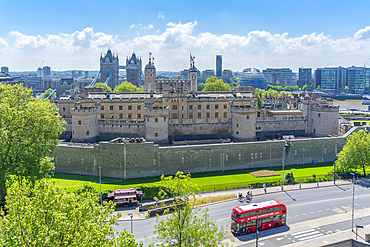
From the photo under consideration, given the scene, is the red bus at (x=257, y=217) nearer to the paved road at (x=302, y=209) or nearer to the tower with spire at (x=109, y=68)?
the paved road at (x=302, y=209)

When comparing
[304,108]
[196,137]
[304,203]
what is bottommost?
[304,203]

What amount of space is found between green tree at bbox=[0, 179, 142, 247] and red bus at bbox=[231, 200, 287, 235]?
1643cm

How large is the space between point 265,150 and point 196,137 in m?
14.9

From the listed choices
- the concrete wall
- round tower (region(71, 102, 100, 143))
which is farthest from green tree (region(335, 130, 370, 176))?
round tower (region(71, 102, 100, 143))

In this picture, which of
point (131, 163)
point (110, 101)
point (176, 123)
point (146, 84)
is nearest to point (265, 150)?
point (176, 123)

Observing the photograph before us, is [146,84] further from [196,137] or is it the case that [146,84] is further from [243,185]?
[243,185]

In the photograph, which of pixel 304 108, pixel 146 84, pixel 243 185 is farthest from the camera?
pixel 146 84

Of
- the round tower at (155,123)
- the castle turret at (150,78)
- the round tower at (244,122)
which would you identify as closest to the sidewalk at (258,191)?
the round tower at (244,122)

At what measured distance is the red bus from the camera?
119 ft

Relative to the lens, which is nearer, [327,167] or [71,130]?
[327,167]

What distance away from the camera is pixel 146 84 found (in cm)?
11325

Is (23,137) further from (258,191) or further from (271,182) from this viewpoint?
(271,182)

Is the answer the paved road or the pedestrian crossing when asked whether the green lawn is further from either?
the pedestrian crossing

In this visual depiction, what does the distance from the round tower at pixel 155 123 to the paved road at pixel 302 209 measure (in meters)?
23.5
